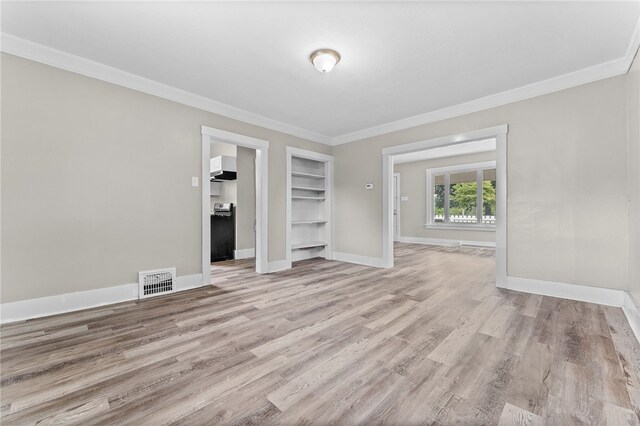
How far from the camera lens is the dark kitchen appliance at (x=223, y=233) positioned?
210 inches

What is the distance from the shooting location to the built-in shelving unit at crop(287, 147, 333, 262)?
18.0ft

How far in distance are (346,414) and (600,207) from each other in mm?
3537

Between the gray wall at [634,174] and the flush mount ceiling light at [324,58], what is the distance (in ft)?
8.84

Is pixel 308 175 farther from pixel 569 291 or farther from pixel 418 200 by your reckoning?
pixel 418 200

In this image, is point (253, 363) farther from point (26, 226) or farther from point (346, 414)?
point (26, 226)

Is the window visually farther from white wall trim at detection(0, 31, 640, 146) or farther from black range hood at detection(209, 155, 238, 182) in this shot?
black range hood at detection(209, 155, 238, 182)

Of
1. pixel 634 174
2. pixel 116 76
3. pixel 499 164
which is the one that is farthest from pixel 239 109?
pixel 634 174

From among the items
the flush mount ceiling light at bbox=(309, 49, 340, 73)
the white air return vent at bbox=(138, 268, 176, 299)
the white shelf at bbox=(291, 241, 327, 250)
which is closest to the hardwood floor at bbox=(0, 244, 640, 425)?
the white air return vent at bbox=(138, 268, 176, 299)

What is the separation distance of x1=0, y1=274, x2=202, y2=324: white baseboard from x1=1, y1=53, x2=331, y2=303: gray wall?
6cm

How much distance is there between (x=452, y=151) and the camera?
23.9 feet

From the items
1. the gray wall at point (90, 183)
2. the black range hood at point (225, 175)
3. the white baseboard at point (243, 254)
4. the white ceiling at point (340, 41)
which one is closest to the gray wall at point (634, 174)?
the white ceiling at point (340, 41)

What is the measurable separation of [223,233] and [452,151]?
20.6ft

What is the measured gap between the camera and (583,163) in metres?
3.02

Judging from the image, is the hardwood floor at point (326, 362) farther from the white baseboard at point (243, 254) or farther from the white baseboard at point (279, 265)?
the white baseboard at point (243, 254)
